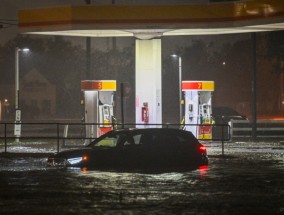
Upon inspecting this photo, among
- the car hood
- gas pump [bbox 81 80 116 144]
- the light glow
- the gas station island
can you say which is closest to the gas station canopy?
the gas station island

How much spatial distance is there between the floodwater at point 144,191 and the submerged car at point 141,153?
351mm

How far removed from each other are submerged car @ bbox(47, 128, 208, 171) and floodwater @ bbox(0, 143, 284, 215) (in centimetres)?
35

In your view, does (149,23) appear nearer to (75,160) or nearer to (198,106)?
(198,106)

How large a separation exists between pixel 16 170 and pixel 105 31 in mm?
12628

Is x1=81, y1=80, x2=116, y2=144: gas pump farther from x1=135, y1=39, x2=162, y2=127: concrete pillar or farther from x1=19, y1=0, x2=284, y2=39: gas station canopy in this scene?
x1=19, y1=0, x2=284, y2=39: gas station canopy

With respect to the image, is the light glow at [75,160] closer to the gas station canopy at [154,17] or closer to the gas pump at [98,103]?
the gas station canopy at [154,17]

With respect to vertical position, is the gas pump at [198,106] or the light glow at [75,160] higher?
the gas pump at [198,106]

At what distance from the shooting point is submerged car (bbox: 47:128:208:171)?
798 inches

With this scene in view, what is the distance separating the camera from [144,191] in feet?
51.7

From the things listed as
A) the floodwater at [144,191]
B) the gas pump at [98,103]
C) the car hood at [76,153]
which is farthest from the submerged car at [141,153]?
the gas pump at [98,103]

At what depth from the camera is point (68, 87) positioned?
103812 millimetres

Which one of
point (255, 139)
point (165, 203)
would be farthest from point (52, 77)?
point (165, 203)

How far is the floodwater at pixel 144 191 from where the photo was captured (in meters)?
13.0

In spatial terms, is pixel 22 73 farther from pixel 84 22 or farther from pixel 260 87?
pixel 84 22
